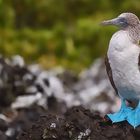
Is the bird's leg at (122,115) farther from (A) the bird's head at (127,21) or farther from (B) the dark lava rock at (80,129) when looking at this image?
(A) the bird's head at (127,21)

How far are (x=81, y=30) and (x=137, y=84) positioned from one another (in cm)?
583

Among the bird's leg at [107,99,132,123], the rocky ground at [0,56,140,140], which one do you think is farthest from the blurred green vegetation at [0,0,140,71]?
the bird's leg at [107,99,132,123]

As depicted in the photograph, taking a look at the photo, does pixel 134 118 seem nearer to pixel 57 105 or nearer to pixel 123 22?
pixel 123 22

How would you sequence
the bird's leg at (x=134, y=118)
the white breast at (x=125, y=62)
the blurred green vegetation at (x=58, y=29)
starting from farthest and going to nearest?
the blurred green vegetation at (x=58, y=29) < the bird's leg at (x=134, y=118) < the white breast at (x=125, y=62)

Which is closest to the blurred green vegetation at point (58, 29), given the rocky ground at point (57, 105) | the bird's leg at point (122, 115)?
the rocky ground at point (57, 105)

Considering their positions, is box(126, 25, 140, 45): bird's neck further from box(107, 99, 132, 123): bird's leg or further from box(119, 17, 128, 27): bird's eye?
box(107, 99, 132, 123): bird's leg

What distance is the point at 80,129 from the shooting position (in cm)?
412

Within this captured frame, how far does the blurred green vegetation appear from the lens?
9492mm

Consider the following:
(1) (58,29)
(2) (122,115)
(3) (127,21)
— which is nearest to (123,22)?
(3) (127,21)

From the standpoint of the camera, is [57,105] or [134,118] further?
[57,105]

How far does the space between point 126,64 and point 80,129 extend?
1.47 ft

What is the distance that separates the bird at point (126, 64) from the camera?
4.00 meters

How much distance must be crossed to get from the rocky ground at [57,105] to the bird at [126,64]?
8 cm

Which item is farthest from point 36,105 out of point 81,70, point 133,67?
point 81,70
